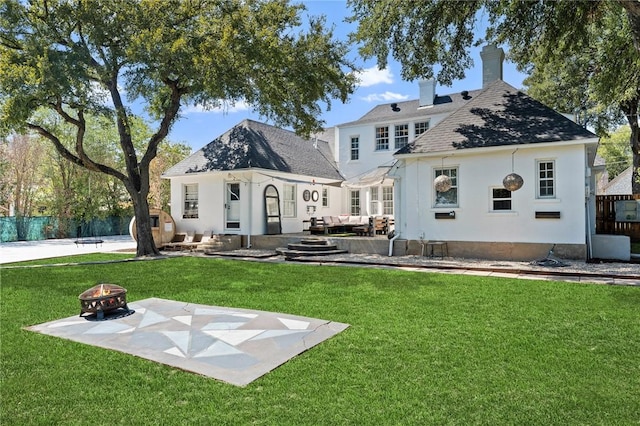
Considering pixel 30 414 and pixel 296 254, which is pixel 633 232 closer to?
pixel 296 254

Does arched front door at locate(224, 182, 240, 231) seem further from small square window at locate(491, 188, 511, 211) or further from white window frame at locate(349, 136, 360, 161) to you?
small square window at locate(491, 188, 511, 211)

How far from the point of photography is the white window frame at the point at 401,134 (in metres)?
21.1

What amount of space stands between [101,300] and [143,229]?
9.97 m

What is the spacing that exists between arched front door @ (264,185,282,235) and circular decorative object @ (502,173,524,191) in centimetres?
990

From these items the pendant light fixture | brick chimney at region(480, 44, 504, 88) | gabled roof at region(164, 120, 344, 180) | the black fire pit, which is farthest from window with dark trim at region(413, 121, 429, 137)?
the black fire pit

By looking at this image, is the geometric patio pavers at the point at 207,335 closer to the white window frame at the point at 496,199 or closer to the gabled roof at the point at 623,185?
the white window frame at the point at 496,199

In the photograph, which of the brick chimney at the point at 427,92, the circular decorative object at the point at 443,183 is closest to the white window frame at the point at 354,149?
the brick chimney at the point at 427,92

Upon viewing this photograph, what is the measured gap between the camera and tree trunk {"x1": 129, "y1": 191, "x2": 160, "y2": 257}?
50.4 feet

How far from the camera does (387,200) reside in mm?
20328

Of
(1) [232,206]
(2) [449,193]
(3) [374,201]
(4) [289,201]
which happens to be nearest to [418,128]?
(3) [374,201]

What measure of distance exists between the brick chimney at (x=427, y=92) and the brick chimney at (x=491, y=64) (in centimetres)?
503

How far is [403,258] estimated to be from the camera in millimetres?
13492

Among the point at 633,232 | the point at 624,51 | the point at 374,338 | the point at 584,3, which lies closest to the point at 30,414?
the point at 374,338

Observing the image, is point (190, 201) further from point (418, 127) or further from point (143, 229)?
point (418, 127)
